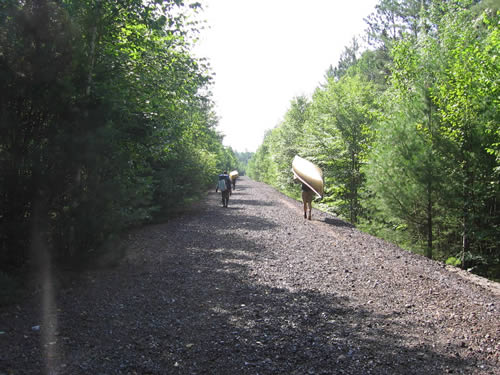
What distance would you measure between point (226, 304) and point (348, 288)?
2324 millimetres

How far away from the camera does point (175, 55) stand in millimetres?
9039

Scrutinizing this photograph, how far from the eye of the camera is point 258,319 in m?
4.83

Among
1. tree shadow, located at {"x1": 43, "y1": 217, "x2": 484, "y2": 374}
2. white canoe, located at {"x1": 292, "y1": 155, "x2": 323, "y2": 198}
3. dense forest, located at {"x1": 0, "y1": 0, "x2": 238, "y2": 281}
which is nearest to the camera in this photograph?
tree shadow, located at {"x1": 43, "y1": 217, "x2": 484, "y2": 374}

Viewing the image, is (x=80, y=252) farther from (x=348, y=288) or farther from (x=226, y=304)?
(x=348, y=288)

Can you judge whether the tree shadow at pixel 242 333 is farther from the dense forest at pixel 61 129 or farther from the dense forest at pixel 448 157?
the dense forest at pixel 448 157

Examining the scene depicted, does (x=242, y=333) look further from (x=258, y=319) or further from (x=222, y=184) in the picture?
(x=222, y=184)

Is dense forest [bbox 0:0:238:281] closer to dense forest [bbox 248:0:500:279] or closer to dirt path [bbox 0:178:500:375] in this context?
dirt path [bbox 0:178:500:375]

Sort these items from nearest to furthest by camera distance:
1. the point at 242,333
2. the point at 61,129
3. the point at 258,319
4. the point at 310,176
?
the point at 242,333 → the point at 258,319 → the point at 61,129 → the point at 310,176

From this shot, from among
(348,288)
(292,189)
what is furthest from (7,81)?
(292,189)

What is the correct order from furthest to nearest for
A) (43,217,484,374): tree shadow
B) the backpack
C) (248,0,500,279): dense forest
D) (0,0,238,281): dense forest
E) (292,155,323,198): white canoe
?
1. the backpack
2. (292,155,323,198): white canoe
3. (248,0,500,279): dense forest
4. (0,0,238,281): dense forest
5. (43,217,484,374): tree shadow

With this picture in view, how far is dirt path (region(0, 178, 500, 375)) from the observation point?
12.1ft

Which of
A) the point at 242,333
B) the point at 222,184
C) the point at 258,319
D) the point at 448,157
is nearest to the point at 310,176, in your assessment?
the point at 222,184

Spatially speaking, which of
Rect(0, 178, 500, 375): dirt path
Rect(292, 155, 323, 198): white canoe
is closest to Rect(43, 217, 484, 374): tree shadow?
Rect(0, 178, 500, 375): dirt path

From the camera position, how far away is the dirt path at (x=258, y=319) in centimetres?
370
